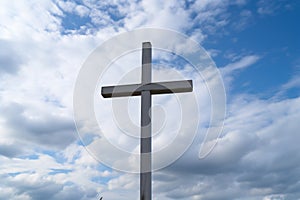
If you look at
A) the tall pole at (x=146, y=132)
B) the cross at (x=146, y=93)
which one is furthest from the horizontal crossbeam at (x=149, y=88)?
the tall pole at (x=146, y=132)

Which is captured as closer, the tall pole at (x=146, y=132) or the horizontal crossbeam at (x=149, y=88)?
the tall pole at (x=146, y=132)

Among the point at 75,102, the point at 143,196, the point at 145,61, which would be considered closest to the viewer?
the point at 143,196

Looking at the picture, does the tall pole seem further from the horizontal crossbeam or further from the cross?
the horizontal crossbeam

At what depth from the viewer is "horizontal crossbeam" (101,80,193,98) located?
31.1ft

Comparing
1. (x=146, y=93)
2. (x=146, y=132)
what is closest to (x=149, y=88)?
(x=146, y=93)

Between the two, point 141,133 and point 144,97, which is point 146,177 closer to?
point 141,133

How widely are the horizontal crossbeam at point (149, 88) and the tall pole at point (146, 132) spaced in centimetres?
12

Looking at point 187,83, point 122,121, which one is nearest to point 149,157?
point 122,121

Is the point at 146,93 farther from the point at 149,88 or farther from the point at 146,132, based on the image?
the point at 146,132

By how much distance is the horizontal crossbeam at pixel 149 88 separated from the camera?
31.1 ft

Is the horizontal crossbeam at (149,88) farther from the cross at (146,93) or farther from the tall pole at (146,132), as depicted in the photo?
the tall pole at (146,132)

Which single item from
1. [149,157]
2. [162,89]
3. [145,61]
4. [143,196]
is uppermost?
[145,61]

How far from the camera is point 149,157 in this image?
29.1ft

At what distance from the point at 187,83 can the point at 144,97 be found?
991 mm
